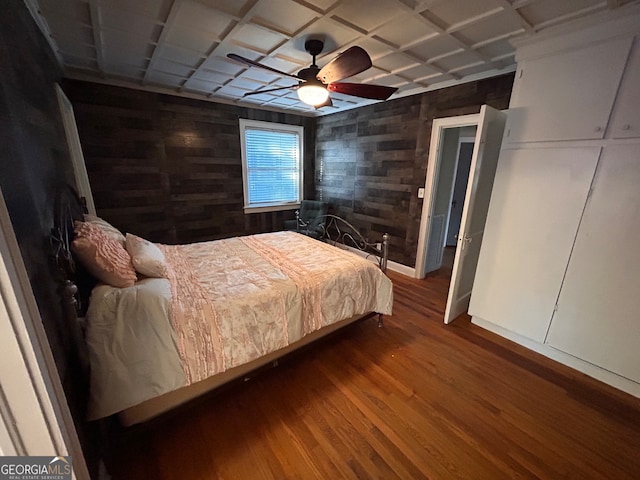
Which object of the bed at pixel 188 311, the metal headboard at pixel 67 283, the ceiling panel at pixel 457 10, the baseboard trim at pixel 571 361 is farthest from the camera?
the baseboard trim at pixel 571 361

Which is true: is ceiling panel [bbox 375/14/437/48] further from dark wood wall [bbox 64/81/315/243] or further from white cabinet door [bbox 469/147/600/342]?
dark wood wall [bbox 64/81/315/243]

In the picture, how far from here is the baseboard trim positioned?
72.7 inches

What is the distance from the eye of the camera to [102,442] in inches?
52.7

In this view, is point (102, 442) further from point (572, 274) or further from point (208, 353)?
point (572, 274)

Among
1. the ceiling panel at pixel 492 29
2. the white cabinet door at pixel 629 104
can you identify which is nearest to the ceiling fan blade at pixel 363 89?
the ceiling panel at pixel 492 29

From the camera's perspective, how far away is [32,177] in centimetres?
114

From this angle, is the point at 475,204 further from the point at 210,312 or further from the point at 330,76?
the point at 210,312

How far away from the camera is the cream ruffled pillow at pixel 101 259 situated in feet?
4.55

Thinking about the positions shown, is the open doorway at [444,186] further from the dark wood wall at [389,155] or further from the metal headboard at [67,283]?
the metal headboard at [67,283]

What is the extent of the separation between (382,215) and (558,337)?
8.09 ft

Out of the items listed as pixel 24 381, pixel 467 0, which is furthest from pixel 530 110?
pixel 24 381

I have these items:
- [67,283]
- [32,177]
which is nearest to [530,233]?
[67,283]

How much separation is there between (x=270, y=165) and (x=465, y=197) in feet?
10.8

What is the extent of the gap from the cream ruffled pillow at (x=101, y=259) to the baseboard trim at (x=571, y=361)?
312 cm
